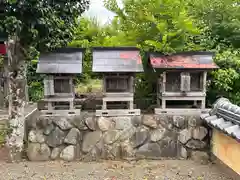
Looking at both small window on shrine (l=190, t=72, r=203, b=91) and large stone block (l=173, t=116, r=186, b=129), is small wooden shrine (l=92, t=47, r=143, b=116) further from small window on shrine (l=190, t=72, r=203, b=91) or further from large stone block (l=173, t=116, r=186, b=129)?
small window on shrine (l=190, t=72, r=203, b=91)

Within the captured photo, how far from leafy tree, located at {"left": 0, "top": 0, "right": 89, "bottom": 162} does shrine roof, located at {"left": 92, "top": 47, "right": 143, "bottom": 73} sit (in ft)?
2.98

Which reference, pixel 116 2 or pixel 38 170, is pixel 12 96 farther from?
pixel 116 2

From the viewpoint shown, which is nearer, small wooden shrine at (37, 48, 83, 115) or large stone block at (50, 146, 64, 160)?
small wooden shrine at (37, 48, 83, 115)

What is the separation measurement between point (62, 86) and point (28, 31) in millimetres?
1539

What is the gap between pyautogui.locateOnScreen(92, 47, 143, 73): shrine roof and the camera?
6139 mm

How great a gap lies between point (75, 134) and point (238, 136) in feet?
12.0

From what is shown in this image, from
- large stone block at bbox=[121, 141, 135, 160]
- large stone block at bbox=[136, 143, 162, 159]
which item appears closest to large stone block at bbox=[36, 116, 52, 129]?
large stone block at bbox=[121, 141, 135, 160]

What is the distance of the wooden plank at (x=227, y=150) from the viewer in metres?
5.15

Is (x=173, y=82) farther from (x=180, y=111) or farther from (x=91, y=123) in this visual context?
→ (x=91, y=123)

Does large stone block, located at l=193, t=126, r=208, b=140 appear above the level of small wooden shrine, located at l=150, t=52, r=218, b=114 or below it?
below

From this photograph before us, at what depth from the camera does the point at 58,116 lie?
6445 mm

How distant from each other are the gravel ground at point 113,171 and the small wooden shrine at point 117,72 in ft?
4.15

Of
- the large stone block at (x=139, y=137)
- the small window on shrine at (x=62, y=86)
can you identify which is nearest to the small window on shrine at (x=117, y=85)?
the small window on shrine at (x=62, y=86)

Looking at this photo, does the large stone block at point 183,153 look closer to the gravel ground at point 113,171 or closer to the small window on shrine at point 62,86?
the gravel ground at point 113,171
